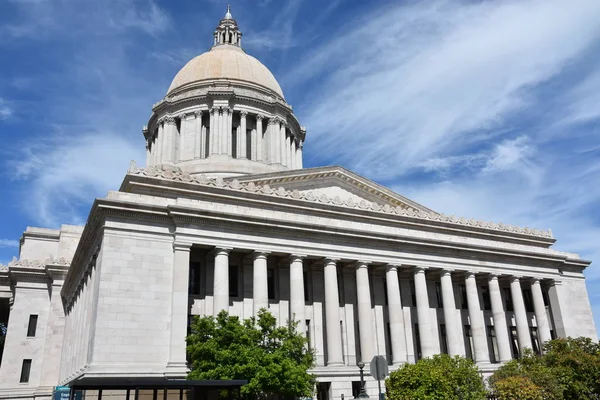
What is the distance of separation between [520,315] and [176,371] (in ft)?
88.9

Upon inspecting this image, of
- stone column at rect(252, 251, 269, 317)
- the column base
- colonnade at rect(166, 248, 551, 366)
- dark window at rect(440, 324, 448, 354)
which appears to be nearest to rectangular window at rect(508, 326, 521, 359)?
colonnade at rect(166, 248, 551, 366)

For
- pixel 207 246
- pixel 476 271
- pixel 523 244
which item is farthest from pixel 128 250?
pixel 523 244

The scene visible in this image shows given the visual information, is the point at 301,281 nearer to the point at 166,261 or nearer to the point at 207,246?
the point at 207,246

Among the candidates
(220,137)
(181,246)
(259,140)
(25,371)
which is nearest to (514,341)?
(181,246)

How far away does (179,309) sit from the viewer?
1179 inches

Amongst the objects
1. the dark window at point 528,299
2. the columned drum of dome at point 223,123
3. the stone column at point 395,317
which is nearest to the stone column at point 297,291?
the stone column at point 395,317

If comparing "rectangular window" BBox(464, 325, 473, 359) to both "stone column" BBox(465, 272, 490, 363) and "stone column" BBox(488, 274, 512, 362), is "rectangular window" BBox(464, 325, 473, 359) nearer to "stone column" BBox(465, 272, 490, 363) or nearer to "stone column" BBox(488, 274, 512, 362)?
"stone column" BBox(465, 272, 490, 363)

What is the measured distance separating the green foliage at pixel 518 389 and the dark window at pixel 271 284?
14846 mm

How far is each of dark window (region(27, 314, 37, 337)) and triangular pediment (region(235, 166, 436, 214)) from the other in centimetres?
2614

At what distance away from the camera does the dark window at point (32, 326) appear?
46906 millimetres

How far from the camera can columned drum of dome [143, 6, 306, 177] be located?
53.1 meters

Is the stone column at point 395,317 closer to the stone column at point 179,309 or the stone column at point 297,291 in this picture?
the stone column at point 297,291

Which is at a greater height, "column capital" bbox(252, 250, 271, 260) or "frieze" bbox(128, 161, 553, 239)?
"frieze" bbox(128, 161, 553, 239)

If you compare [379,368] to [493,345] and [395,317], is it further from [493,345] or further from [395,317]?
[493,345]
